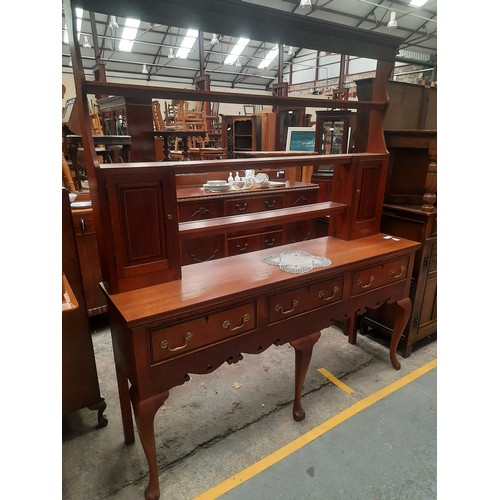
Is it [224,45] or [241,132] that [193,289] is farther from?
[224,45]

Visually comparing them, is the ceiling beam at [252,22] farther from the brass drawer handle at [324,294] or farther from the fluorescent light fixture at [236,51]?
the fluorescent light fixture at [236,51]

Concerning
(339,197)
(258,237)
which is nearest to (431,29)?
(258,237)

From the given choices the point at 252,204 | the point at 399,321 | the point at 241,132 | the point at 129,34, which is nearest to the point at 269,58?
the point at 129,34

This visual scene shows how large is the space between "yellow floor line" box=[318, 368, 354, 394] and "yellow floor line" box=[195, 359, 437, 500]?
0.38 feet

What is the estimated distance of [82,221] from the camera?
A: 235cm

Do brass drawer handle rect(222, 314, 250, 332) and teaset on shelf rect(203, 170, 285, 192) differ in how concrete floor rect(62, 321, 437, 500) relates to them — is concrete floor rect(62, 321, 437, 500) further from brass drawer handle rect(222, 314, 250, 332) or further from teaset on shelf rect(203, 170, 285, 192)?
teaset on shelf rect(203, 170, 285, 192)

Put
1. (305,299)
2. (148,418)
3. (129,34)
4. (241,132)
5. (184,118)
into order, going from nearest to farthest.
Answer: (148,418), (305,299), (241,132), (184,118), (129,34)

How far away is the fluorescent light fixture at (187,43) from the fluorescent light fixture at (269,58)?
294cm

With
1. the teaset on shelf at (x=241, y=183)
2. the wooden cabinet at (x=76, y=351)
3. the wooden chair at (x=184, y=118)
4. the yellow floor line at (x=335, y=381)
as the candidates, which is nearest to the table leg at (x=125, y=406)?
the wooden cabinet at (x=76, y=351)

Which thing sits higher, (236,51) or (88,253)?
(236,51)

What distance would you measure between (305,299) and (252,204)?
1.96m

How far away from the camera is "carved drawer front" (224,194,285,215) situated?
133 inches

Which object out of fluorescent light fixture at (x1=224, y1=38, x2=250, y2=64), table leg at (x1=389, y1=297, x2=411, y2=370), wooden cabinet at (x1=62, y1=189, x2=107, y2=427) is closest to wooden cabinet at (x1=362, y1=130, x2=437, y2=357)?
table leg at (x1=389, y1=297, x2=411, y2=370)

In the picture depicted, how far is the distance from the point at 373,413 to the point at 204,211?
7.04ft
